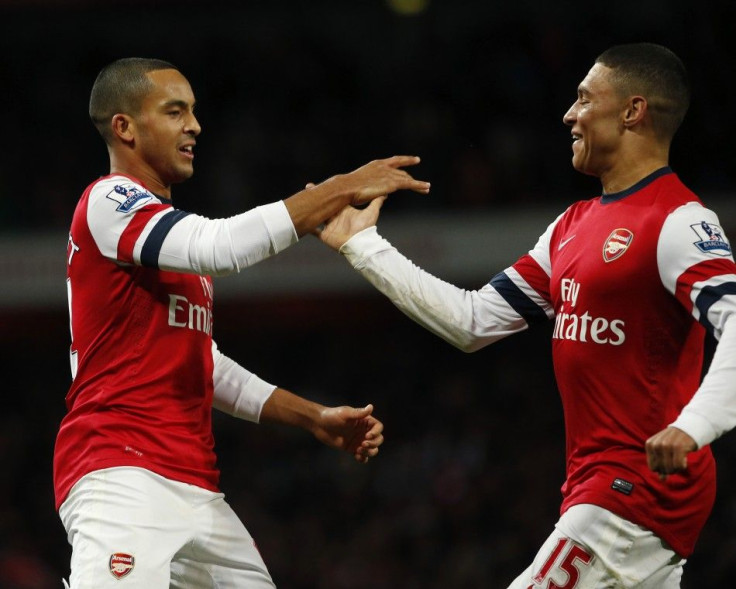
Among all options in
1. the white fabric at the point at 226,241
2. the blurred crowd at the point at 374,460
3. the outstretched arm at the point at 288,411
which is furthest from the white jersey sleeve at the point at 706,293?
the blurred crowd at the point at 374,460

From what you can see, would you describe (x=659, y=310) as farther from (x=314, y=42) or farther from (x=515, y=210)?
(x=314, y=42)

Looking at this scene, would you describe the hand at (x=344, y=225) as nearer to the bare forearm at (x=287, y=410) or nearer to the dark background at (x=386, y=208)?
the bare forearm at (x=287, y=410)

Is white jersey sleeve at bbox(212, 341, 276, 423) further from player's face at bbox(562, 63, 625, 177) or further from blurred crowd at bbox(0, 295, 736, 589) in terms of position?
blurred crowd at bbox(0, 295, 736, 589)

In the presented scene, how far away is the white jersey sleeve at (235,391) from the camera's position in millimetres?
4980

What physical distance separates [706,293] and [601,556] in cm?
91

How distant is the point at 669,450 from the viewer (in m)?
3.63

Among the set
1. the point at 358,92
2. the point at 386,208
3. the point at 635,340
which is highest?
the point at 358,92

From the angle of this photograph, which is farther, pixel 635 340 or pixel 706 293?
pixel 635 340

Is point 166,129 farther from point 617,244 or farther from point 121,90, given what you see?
point 617,244

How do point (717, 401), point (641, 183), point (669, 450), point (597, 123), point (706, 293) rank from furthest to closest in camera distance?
point (597, 123), point (641, 183), point (706, 293), point (717, 401), point (669, 450)

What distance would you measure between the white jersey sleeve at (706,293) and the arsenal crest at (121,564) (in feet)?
5.90

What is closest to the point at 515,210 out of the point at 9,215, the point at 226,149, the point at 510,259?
the point at 510,259

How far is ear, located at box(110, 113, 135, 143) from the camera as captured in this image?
465 centimetres

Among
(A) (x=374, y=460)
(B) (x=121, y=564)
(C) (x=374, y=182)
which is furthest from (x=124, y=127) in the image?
(A) (x=374, y=460)
